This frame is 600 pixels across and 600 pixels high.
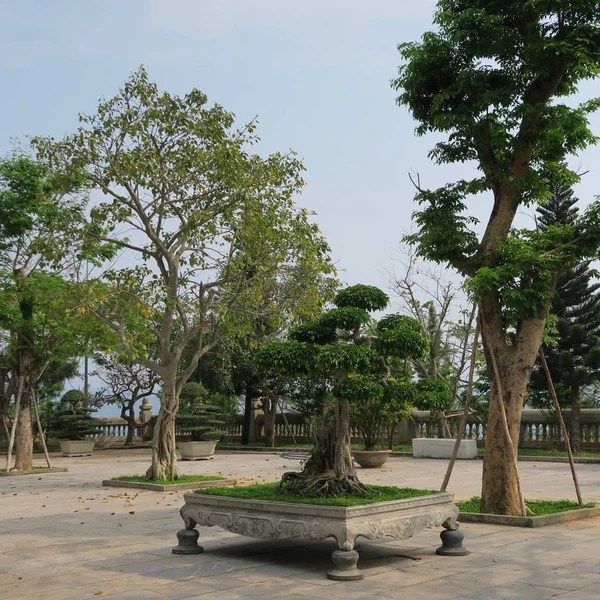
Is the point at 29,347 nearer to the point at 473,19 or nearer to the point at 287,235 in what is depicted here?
the point at 287,235

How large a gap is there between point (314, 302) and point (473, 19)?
6553 mm

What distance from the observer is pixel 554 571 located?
696cm

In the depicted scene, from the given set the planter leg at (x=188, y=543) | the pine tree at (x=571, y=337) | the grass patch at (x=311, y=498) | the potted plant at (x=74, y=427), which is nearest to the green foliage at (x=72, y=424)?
the potted plant at (x=74, y=427)

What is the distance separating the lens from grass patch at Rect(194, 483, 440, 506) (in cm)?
733

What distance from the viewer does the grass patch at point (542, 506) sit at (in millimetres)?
10352

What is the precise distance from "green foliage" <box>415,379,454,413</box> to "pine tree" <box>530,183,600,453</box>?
607 inches

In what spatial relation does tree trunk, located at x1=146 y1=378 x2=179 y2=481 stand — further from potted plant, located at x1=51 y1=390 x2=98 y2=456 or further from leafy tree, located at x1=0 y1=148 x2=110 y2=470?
potted plant, located at x1=51 y1=390 x2=98 y2=456

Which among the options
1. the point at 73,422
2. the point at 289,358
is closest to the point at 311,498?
the point at 289,358

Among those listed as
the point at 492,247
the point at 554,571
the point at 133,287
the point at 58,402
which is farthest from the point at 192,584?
the point at 58,402

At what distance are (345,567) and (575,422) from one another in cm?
1837

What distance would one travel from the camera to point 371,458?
19.9 metres

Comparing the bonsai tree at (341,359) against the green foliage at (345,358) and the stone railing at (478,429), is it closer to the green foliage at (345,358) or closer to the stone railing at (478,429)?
the green foliage at (345,358)

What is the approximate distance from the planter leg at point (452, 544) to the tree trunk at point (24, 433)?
45.6ft

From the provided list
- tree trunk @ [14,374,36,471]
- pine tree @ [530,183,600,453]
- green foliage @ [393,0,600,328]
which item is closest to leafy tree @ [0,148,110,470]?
tree trunk @ [14,374,36,471]
